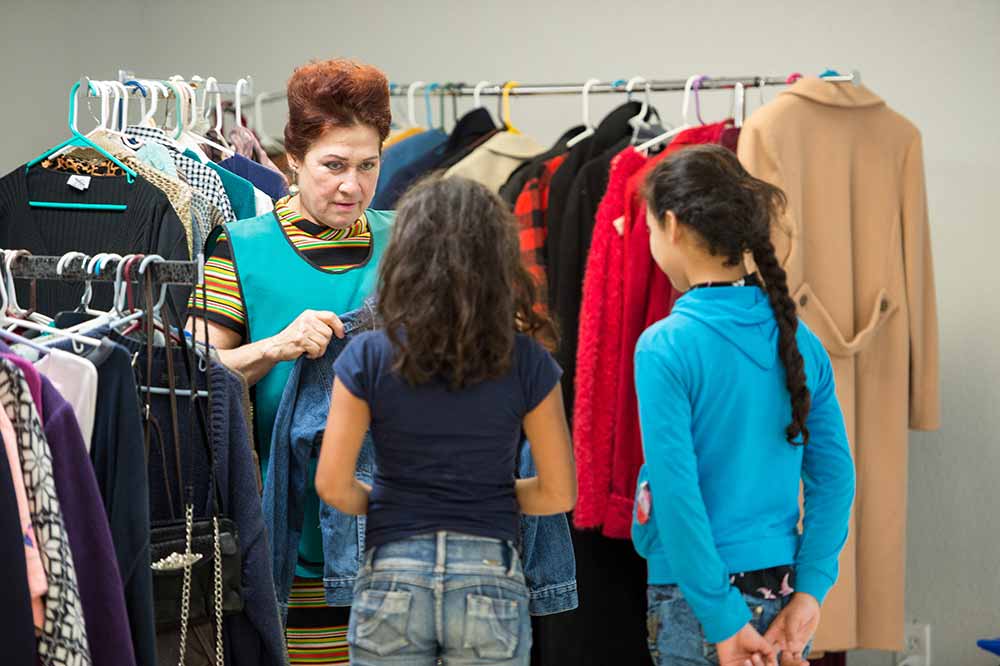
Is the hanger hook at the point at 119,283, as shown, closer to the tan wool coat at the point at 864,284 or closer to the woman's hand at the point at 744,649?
the woman's hand at the point at 744,649

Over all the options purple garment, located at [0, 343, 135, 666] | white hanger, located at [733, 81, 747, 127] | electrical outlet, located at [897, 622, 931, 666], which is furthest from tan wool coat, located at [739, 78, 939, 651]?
purple garment, located at [0, 343, 135, 666]

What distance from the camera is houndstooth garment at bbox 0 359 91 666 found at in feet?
4.75

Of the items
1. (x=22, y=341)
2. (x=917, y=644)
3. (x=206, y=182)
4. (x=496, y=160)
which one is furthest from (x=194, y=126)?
(x=917, y=644)

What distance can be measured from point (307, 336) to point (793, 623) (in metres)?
0.88

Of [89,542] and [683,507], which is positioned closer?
[89,542]

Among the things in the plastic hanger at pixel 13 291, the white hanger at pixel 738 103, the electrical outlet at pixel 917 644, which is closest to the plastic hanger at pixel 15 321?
the plastic hanger at pixel 13 291

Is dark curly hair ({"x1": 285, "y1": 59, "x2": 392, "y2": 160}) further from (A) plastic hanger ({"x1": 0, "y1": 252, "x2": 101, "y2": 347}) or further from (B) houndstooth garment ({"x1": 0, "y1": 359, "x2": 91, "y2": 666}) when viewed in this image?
(B) houndstooth garment ({"x1": 0, "y1": 359, "x2": 91, "y2": 666})

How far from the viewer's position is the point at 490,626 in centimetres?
168

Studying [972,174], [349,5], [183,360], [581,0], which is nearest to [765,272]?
[183,360]

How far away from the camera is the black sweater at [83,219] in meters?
2.34

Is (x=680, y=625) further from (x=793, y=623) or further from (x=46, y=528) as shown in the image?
(x=46, y=528)

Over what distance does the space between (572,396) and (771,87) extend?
1160 mm

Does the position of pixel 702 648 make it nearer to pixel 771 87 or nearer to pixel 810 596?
pixel 810 596

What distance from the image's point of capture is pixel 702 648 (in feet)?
6.61
